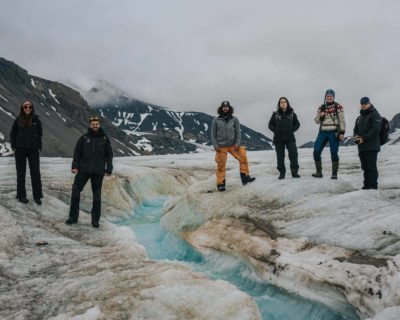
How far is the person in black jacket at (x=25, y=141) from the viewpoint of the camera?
1163 cm

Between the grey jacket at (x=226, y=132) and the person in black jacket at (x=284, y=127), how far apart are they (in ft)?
3.59

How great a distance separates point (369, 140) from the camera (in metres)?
10.7

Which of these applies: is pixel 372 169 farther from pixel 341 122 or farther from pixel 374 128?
pixel 341 122

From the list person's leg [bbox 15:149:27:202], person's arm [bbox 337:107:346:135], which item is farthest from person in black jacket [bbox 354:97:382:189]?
person's leg [bbox 15:149:27:202]

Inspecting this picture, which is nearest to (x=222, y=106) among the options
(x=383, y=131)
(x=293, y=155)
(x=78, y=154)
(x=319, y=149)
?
(x=293, y=155)

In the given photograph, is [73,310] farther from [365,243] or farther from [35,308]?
[365,243]

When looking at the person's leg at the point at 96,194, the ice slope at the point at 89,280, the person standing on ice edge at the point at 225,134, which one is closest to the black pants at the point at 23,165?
the ice slope at the point at 89,280

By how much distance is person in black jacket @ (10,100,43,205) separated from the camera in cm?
1163

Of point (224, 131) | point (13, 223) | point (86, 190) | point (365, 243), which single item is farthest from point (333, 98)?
point (86, 190)

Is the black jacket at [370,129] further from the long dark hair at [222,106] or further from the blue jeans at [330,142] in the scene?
the long dark hair at [222,106]

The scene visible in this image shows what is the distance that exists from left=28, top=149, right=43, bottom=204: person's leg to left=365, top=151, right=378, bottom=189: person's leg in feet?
29.8

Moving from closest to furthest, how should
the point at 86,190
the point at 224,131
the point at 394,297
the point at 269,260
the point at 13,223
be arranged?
the point at 394,297
the point at 269,260
the point at 13,223
the point at 224,131
the point at 86,190

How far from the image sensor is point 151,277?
7035 mm

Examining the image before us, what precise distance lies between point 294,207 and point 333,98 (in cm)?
374
